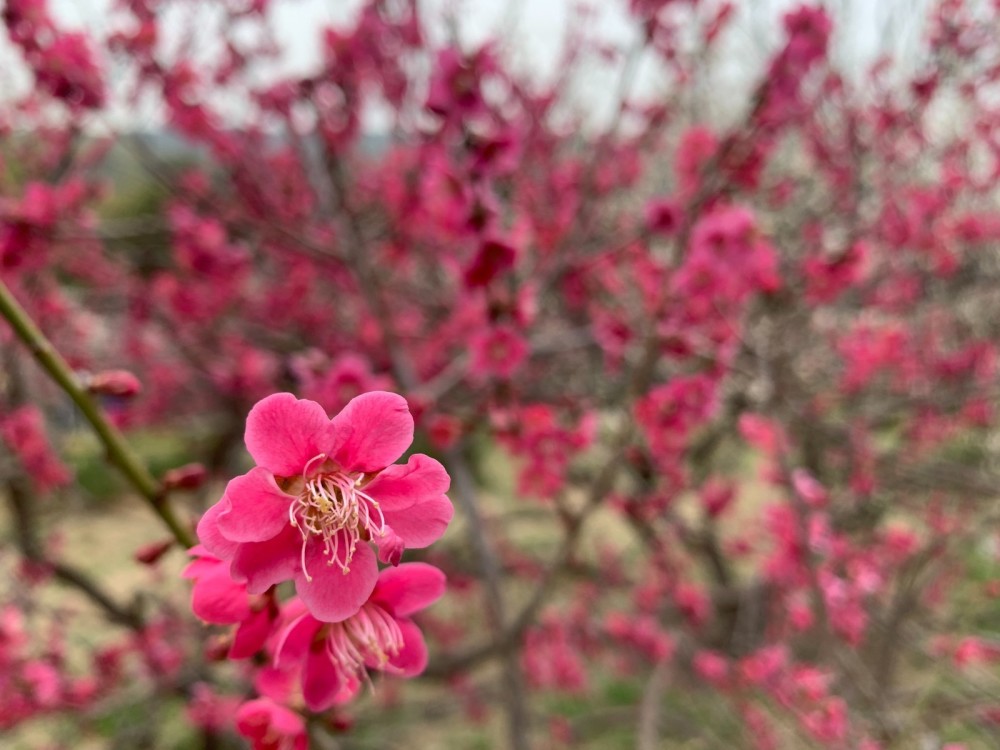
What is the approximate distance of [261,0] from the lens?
10.7 ft

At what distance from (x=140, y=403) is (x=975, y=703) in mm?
5602

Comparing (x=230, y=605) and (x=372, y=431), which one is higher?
(x=372, y=431)

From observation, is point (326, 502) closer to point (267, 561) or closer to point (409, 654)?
point (267, 561)

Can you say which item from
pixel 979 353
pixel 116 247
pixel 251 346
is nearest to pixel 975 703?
pixel 979 353

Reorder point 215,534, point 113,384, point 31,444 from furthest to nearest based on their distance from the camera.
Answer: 1. point 31,444
2. point 113,384
3. point 215,534

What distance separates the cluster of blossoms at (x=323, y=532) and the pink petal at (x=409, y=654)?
0.02 metres

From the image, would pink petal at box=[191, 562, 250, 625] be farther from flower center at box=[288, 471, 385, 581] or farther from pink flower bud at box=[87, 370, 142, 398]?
pink flower bud at box=[87, 370, 142, 398]

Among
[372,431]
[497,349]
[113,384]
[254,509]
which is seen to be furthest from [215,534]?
[497,349]

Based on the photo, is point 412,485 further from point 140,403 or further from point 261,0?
point 140,403

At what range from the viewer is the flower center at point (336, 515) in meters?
0.62

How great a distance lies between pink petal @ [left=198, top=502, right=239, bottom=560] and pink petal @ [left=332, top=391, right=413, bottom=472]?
4.1 inches

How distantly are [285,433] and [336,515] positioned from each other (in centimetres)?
8

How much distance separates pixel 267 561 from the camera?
61 centimetres

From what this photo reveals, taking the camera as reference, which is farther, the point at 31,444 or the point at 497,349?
the point at 31,444
